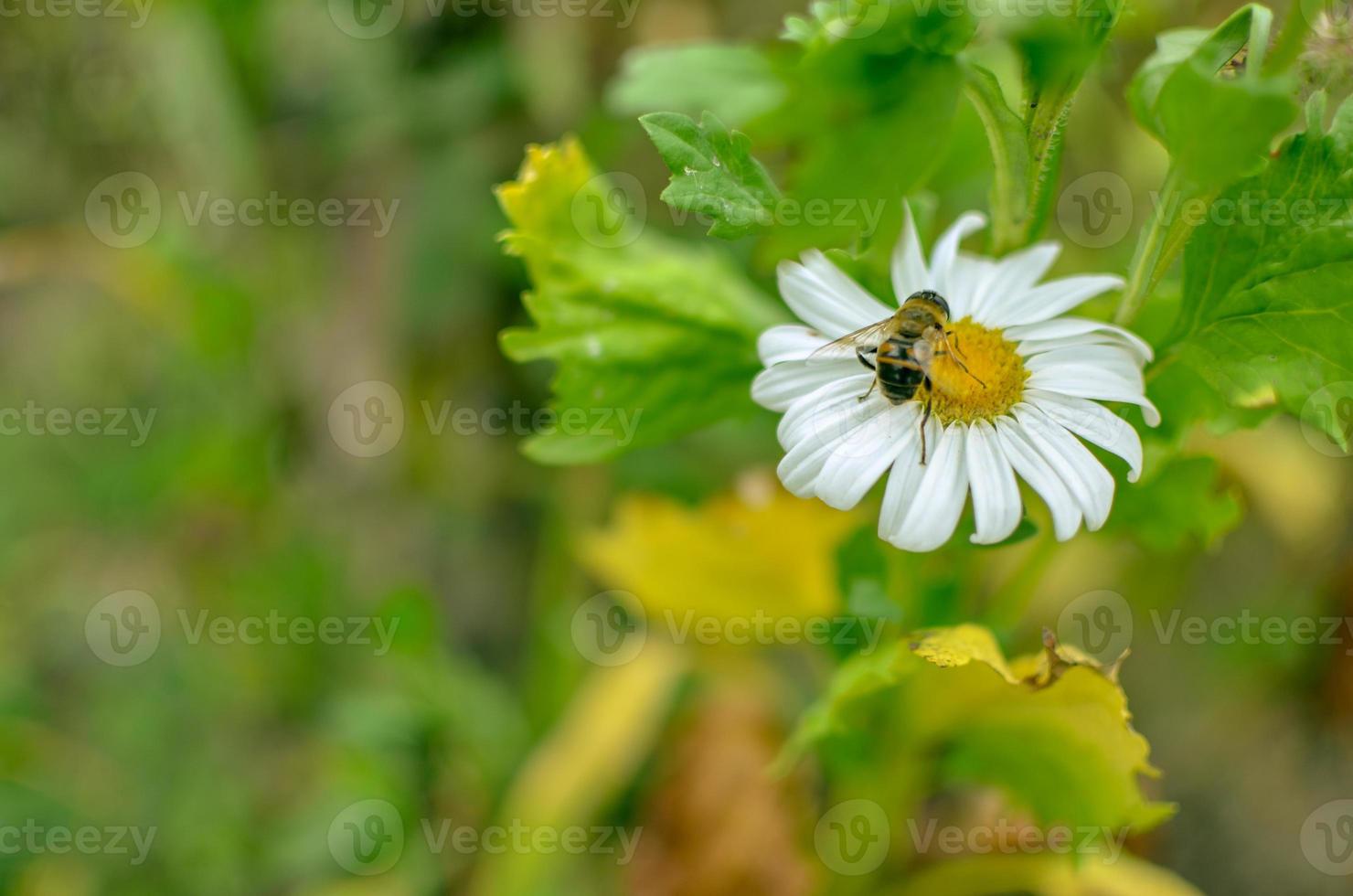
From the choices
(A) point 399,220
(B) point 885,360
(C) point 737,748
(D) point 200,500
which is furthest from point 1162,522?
(D) point 200,500
